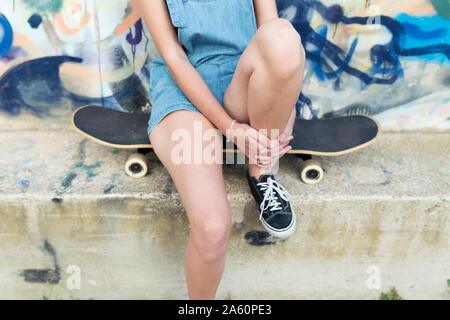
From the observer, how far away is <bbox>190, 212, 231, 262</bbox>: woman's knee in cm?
154

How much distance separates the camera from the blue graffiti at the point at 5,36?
2.37 metres

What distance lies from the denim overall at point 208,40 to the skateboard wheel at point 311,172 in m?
0.57

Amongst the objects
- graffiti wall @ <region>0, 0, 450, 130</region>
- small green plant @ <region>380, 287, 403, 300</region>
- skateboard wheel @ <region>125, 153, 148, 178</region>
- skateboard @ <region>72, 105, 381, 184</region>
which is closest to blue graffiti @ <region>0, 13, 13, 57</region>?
graffiti wall @ <region>0, 0, 450, 130</region>

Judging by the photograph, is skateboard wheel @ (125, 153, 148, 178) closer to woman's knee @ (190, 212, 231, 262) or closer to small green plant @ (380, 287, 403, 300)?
woman's knee @ (190, 212, 231, 262)

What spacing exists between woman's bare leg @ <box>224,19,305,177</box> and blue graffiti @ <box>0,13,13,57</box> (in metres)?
1.53

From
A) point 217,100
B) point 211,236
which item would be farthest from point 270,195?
point 217,100

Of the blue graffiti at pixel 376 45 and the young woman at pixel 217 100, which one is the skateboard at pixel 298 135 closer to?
the young woman at pixel 217 100

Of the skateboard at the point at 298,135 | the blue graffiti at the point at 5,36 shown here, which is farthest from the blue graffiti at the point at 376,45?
the blue graffiti at the point at 5,36

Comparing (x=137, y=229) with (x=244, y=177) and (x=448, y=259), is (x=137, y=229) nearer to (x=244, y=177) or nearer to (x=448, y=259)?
(x=244, y=177)

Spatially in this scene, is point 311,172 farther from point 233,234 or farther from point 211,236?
point 211,236

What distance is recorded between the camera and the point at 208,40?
6.37ft

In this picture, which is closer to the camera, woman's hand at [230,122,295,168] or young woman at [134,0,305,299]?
young woman at [134,0,305,299]

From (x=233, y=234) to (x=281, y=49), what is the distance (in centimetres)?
97

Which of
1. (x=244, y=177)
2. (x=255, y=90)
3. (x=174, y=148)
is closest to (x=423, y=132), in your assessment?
(x=244, y=177)
